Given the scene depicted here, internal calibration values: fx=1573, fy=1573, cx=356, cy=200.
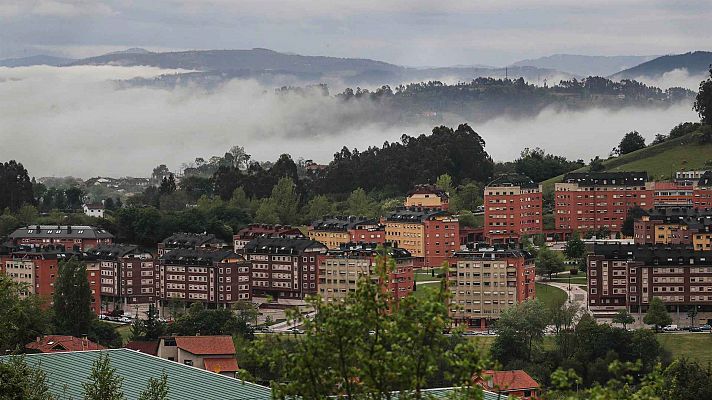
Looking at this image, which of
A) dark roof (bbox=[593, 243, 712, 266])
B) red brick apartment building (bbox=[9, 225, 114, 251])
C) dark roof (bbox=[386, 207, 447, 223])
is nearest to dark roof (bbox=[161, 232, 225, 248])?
red brick apartment building (bbox=[9, 225, 114, 251])

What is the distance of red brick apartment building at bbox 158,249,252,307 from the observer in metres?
45.2

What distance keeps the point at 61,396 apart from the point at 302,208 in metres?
46.3

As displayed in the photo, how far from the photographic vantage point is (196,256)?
46.1 m

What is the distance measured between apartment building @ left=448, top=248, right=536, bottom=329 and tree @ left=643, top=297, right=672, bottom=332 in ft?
11.8

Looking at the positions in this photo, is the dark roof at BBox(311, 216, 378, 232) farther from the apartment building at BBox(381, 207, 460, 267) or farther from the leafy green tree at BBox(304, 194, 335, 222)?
the leafy green tree at BBox(304, 194, 335, 222)

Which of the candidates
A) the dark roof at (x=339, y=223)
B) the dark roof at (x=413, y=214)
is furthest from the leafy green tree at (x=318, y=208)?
the dark roof at (x=339, y=223)

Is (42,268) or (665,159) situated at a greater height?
(665,159)

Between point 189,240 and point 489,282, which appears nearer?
point 489,282

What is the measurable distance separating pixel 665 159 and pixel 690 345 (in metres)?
30.7

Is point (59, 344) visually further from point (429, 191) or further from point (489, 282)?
point (429, 191)

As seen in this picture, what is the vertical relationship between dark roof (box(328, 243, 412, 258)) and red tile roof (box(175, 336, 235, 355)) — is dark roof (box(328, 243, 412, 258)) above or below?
above

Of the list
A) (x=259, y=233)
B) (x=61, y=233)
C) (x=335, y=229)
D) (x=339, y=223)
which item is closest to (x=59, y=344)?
(x=259, y=233)

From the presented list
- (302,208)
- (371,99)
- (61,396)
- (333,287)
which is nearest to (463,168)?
(302,208)

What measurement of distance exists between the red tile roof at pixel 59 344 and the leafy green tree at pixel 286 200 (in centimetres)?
3031
